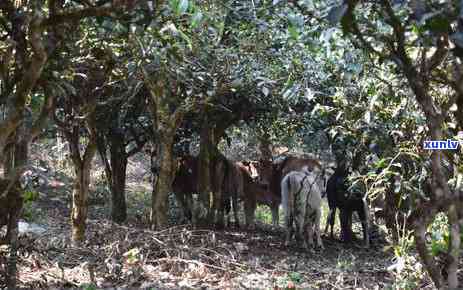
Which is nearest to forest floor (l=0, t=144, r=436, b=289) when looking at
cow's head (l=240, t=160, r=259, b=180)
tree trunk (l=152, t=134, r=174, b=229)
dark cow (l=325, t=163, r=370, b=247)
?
tree trunk (l=152, t=134, r=174, b=229)

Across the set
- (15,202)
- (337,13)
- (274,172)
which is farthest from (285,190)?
(337,13)

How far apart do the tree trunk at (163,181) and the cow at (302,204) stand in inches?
108

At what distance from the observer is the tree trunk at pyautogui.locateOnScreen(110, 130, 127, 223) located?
11.3 meters

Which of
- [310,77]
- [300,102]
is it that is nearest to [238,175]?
[300,102]

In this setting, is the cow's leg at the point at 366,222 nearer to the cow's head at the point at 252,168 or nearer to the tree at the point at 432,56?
the cow's head at the point at 252,168

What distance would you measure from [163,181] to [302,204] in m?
3.03

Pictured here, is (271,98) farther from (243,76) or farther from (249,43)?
(249,43)

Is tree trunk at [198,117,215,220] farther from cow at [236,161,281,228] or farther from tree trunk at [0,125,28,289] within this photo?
tree trunk at [0,125,28,289]

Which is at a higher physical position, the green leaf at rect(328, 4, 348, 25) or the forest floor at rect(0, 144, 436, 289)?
the green leaf at rect(328, 4, 348, 25)

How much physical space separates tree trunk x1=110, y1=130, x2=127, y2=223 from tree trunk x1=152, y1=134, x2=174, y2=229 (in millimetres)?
3337

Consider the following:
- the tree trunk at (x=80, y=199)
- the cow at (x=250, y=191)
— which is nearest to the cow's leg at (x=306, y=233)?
the cow at (x=250, y=191)

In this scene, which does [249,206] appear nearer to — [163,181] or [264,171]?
[264,171]

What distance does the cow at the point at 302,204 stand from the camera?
10.1 metres

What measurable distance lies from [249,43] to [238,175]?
19.4ft
